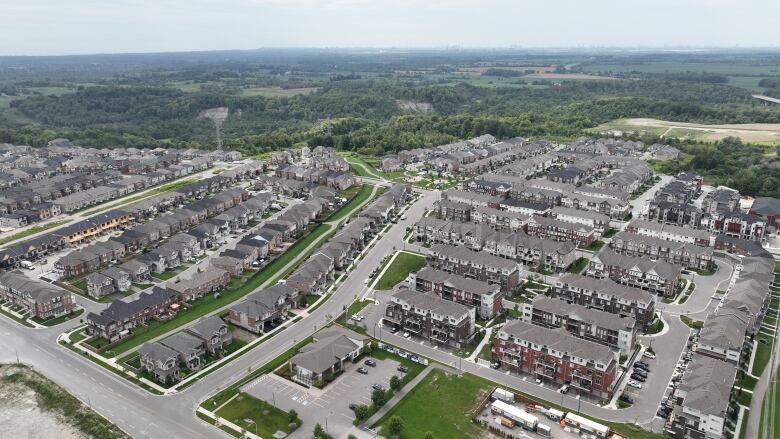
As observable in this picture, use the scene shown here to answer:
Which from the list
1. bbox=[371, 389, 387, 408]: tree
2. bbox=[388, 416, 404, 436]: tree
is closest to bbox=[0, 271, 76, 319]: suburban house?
bbox=[371, 389, 387, 408]: tree

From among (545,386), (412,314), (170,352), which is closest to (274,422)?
(170,352)

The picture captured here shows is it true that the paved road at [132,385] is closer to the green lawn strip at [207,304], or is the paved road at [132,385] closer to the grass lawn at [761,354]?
the green lawn strip at [207,304]

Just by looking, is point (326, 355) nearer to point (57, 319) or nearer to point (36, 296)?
point (57, 319)

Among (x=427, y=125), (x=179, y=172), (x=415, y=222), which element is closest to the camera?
(x=415, y=222)

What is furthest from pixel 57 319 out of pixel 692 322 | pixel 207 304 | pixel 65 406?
pixel 692 322

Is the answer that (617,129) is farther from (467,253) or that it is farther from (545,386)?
(545,386)

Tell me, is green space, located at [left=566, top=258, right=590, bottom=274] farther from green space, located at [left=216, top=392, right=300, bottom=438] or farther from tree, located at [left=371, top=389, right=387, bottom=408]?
green space, located at [left=216, top=392, right=300, bottom=438]

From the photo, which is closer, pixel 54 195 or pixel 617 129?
pixel 54 195
